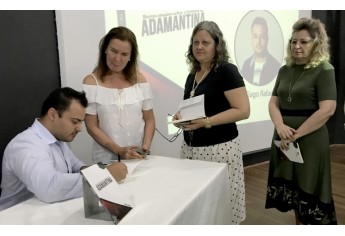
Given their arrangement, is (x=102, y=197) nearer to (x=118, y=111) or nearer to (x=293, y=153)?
(x=118, y=111)

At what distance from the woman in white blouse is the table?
0.17m

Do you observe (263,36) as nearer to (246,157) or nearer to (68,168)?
(246,157)

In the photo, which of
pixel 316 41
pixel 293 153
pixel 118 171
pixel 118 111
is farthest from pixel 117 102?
pixel 316 41

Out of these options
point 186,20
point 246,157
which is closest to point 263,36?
point 186,20

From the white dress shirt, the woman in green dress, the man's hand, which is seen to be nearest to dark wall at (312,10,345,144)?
the woman in green dress

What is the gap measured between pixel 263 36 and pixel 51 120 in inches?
113

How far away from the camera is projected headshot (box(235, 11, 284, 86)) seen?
3.54m

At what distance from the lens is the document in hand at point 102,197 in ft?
3.39

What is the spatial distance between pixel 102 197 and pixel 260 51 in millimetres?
3089

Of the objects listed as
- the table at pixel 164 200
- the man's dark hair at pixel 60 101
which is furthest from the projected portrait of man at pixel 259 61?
the man's dark hair at pixel 60 101

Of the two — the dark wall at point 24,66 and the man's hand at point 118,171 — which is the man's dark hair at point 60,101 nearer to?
the man's hand at point 118,171

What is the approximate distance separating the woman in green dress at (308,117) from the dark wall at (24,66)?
158 centimetres

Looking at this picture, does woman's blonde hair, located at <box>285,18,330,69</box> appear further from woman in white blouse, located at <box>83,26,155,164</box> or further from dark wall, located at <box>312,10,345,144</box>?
dark wall, located at <box>312,10,345,144</box>

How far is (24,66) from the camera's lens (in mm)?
2137
